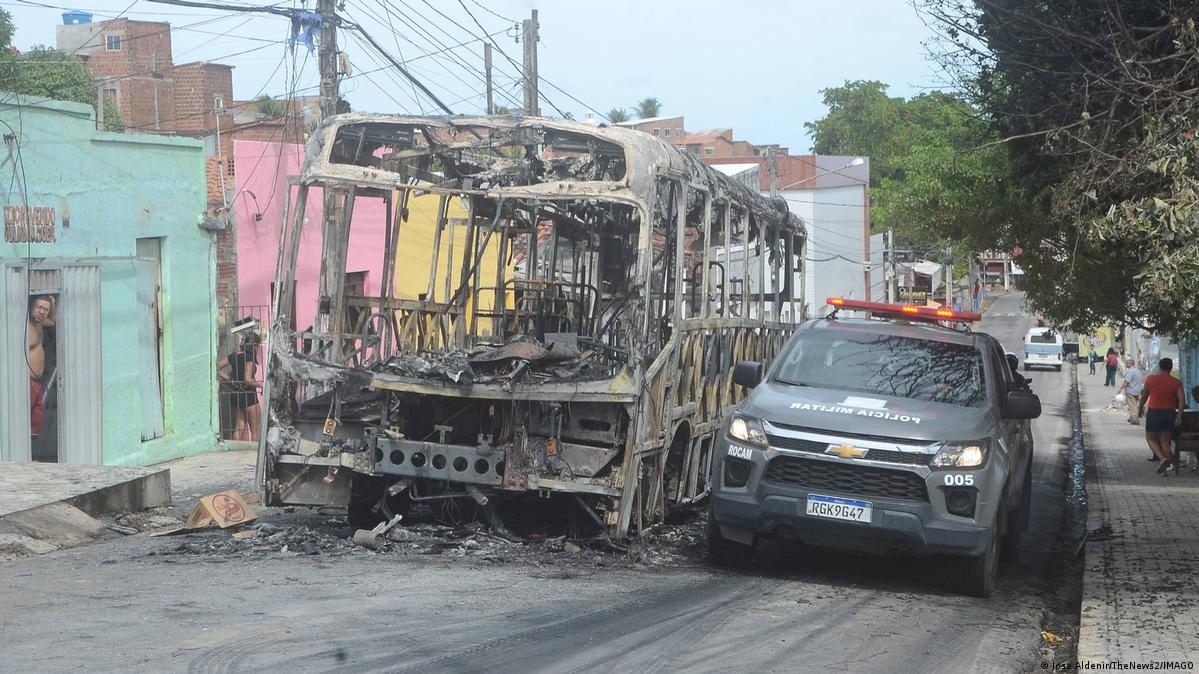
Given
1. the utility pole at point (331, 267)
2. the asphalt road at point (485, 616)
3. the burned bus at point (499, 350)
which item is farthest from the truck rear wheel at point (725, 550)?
the utility pole at point (331, 267)

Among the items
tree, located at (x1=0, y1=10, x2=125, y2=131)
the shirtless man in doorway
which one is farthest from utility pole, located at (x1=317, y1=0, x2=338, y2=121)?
tree, located at (x1=0, y1=10, x2=125, y2=131)

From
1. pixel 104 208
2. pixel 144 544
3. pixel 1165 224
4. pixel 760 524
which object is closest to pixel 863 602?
pixel 760 524

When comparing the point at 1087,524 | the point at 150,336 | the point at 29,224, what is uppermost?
the point at 29,224

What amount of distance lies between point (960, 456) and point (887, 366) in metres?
1.33

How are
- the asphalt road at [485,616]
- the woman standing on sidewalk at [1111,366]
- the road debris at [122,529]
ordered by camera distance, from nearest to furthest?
the asphalt road at [485,616], the road debris at [122,529], the woman standing on sidewalk at [1111,366]

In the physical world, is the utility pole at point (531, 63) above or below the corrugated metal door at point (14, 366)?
above

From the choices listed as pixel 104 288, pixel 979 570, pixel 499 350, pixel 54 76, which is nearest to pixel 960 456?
pixel 979 570

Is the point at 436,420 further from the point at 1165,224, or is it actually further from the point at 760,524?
the point at 1165,224

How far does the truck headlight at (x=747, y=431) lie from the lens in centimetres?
845

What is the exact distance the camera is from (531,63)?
78.5 ft

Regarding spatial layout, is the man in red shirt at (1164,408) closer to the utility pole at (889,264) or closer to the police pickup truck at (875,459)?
the police pickup truck at (875,459)

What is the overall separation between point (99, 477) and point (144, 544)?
2.24 metres

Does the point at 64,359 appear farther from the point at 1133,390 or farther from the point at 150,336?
the point at 1133,390

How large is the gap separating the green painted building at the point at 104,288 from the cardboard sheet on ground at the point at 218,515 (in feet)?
13.1
